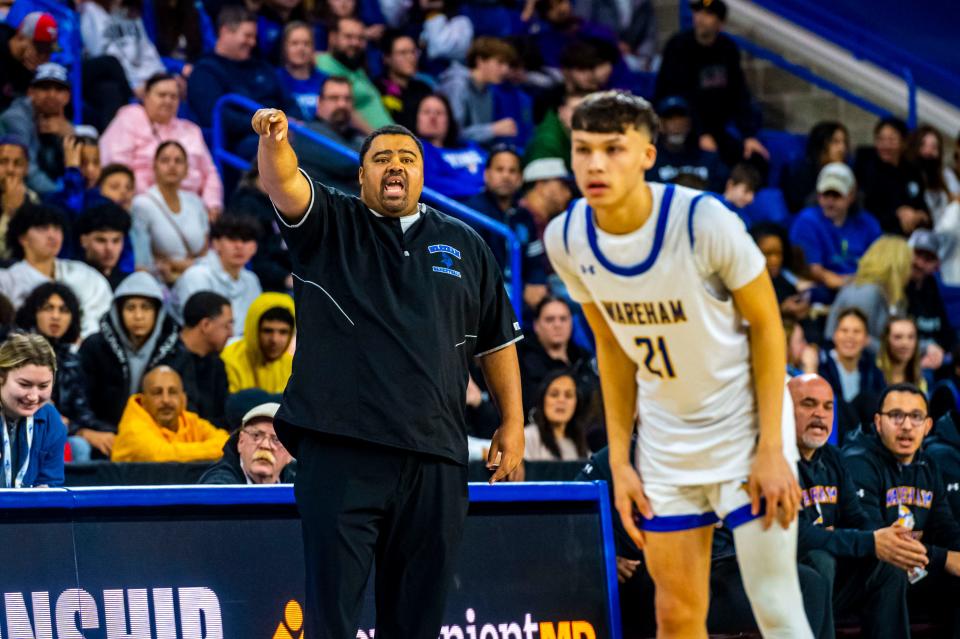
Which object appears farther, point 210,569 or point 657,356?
point 210,569

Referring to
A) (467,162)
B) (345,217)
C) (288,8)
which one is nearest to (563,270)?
(345,217)

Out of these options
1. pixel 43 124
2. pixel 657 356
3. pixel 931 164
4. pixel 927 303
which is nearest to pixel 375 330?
pixel 657 356

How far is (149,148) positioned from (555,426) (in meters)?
Answer: 3.77

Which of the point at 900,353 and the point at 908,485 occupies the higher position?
the point at 900,353

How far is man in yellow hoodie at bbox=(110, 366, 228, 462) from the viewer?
827cm

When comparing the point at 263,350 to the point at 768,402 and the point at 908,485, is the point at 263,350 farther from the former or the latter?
the point at 768,402

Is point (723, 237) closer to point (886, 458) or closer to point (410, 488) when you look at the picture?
point (410, 488)

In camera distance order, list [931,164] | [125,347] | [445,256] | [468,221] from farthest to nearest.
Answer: [931,164] < [468,221] < [125,347] < [445,256]

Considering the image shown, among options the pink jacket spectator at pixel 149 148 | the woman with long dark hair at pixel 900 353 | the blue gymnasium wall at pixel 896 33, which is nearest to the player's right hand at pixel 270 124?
the pink jacket spectator at pixel 149 148

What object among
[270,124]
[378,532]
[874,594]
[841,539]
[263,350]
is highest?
[270,124]

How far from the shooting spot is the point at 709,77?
14453mm

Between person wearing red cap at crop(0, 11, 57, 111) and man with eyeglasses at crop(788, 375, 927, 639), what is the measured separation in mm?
6220

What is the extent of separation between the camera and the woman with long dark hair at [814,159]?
13922 mm

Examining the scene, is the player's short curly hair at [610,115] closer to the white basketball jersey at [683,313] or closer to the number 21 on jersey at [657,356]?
the white basketball jersey at [683,313]
